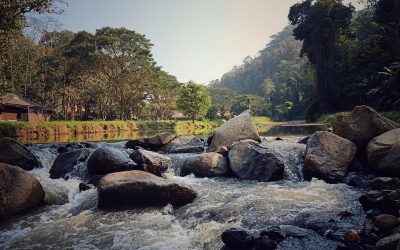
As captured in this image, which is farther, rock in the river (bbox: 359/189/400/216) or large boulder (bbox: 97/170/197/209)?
large boulder (bbox: 97/170/197/209)

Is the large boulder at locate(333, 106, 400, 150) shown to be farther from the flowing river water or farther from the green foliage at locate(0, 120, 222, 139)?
the green foliage at locate(0, 120, 222, 139)

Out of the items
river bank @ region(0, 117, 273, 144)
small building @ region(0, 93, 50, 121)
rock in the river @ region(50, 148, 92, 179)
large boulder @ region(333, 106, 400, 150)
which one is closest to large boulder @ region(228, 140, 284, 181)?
large boulder @ region(333, 106, 400, 150)

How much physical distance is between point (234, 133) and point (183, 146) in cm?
397

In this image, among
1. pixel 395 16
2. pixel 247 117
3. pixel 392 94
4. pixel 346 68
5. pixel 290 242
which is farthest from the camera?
pixel 346 68

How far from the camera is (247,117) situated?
16.8 metres

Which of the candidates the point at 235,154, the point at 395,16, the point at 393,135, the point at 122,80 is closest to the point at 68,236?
the point at 235,154

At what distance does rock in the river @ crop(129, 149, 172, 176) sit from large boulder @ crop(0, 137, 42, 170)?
5962mm

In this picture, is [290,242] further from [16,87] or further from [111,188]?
[16,87]

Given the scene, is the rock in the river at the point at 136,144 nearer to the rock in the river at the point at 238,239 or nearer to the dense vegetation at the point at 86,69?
the rock in the river at the point at 238,239

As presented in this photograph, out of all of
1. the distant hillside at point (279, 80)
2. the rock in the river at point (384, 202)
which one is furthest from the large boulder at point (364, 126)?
the distant hillside at point (279, 80)

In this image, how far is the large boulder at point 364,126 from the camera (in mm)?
12508

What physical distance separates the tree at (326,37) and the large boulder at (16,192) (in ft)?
114

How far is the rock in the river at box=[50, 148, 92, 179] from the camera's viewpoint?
13625 millimetres

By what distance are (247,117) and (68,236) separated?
36.9ft
